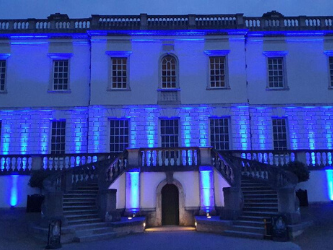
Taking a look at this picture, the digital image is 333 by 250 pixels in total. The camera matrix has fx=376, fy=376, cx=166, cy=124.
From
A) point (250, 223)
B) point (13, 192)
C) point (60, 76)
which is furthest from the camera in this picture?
point (60, 76)

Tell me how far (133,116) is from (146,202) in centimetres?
762

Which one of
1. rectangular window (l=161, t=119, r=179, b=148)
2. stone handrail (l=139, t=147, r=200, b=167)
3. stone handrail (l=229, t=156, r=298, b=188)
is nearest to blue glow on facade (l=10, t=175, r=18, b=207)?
Result: stone handrail (l=139, t=147, r=200, b=167)

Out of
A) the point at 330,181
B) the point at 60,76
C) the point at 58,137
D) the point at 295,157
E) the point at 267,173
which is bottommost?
the point at 330,181

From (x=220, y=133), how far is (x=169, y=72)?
16.2 feet

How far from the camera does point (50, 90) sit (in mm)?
23641

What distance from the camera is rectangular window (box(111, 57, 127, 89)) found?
76.9ft

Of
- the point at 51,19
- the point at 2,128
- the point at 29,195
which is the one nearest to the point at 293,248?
the point at 29,195

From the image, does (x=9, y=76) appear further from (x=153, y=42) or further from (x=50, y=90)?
(x=153, y=42)

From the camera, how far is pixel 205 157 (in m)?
16.8

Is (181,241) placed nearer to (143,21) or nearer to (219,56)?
(219,56)

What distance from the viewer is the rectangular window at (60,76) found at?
23891 mm

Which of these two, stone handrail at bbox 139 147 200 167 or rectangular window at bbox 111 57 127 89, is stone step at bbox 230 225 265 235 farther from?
rectangular window at bbox 111 57 127 89

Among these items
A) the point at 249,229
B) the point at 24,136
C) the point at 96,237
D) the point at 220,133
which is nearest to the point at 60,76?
the point at 24,136

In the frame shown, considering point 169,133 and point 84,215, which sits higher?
point 169,133
